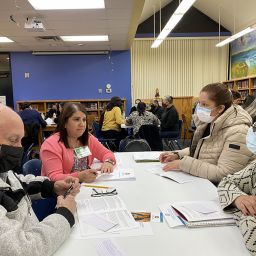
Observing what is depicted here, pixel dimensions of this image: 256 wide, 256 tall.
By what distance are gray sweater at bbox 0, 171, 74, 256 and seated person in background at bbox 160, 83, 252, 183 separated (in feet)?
3.67

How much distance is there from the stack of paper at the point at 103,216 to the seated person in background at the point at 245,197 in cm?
47

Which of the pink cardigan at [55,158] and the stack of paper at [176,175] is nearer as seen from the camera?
the stack of paper at [176,175]

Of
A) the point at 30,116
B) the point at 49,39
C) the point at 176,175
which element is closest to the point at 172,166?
the point at 176,175

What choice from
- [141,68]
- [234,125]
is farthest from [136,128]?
[141,68]

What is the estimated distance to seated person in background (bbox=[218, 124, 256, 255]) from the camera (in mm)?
1175

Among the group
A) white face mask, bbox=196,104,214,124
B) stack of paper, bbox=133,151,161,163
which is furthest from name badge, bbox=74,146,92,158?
white face mask, bbox=196,104,214,124

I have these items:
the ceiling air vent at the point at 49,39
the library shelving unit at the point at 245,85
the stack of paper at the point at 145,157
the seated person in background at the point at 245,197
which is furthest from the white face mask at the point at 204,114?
the library shelving unit at the point at 245,85

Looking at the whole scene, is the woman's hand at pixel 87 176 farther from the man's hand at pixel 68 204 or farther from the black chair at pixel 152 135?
the black chair at pixel 152 135

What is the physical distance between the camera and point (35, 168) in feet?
7.78

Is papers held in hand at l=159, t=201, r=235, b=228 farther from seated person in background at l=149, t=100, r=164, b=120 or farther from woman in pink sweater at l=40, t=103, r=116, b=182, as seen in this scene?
seated person in background at l=149, t=100, r=164, b=120

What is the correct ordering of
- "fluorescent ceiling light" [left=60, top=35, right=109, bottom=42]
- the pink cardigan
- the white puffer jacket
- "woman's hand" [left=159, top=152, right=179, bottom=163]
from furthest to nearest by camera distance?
"fluorescent ceiling light" [left=60, top=35, right=109, bottom=42] < "woman's hand" [left=159, top=152, right=179, bottom=163] < the pink cardigan < the white puffer jacket

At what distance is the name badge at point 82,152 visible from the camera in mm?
2351

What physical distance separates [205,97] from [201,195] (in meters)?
0.82

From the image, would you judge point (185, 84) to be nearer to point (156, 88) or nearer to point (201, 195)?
point (156, 88)
